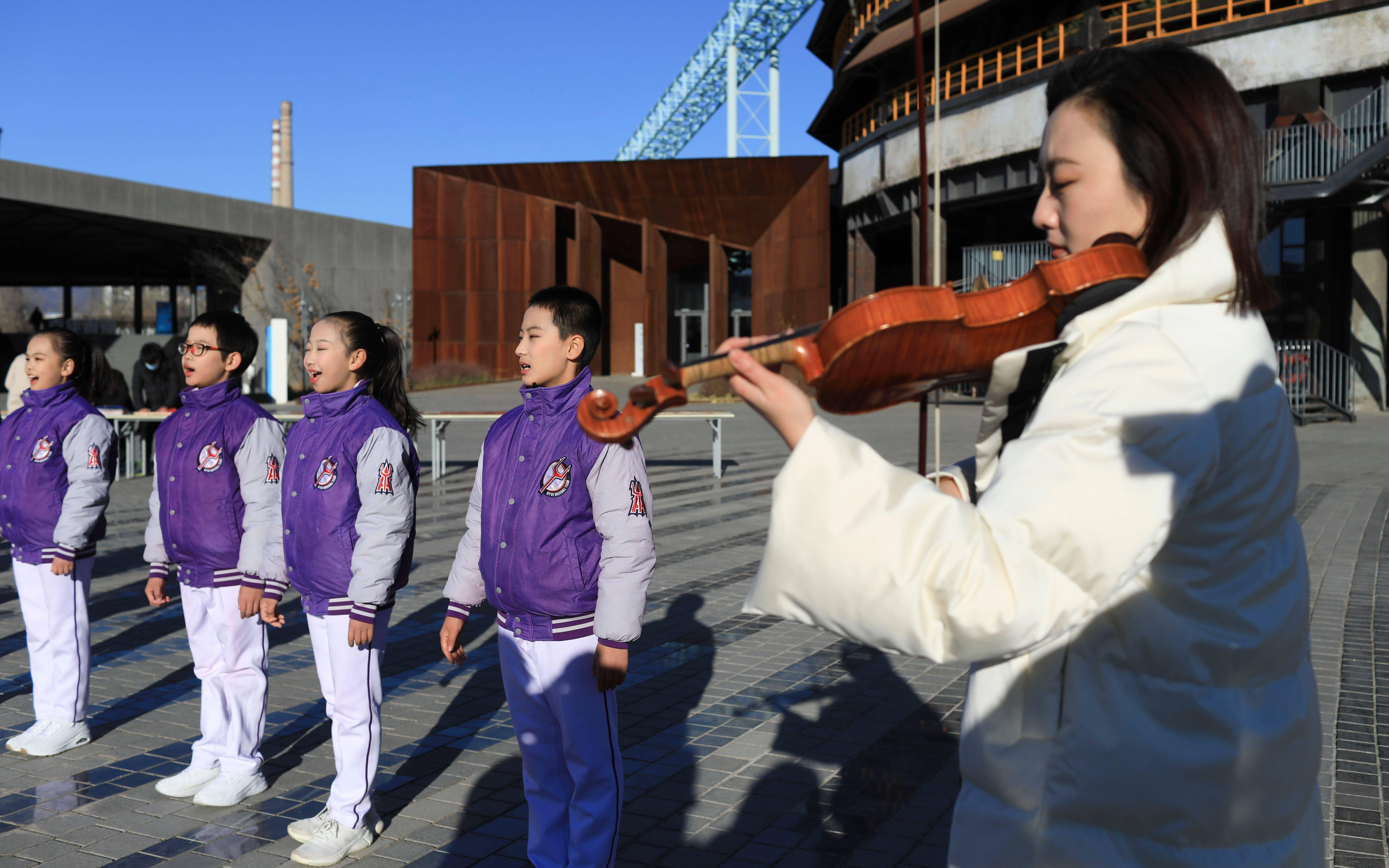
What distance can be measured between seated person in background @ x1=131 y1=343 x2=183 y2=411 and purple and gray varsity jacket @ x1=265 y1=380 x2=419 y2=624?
1114cm

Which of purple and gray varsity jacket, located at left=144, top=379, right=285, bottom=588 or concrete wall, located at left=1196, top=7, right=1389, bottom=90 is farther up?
concrete wall, located at left=1196, top=7, right=1389, bottom=90

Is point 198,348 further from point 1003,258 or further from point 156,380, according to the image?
point 1003,258

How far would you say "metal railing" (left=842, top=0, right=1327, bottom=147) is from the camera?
23.3 metres

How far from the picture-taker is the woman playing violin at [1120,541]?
1.16 metres

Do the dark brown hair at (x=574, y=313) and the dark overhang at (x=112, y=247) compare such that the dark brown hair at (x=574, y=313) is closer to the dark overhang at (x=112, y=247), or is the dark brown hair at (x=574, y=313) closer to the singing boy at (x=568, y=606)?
the singing boy at (x=568, y=606)

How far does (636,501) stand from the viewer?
3252mm

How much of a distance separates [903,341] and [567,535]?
2.03 metres

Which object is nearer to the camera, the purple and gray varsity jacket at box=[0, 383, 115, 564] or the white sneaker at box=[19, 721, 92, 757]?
the white sneaker at box=[19, 721, 92, 757]

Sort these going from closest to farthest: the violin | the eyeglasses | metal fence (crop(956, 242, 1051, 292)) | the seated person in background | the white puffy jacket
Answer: the white puffy jacket → the violin → the eyeglasses → the seated person in background → metal fence (crop(956, 242, 1051, 292))

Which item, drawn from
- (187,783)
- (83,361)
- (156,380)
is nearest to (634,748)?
(187,783)

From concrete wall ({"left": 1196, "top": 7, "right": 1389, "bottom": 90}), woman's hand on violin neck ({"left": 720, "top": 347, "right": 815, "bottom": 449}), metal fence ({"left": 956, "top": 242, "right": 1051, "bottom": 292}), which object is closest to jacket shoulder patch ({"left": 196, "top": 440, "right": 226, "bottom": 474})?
woman's hand on violin neck ({"left": 720, "top": 347, "right": 815, "bottom": 449})

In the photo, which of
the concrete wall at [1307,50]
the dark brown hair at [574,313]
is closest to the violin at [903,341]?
the dark brown hair at [574,313]

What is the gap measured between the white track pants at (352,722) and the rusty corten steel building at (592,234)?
3055 centimetres

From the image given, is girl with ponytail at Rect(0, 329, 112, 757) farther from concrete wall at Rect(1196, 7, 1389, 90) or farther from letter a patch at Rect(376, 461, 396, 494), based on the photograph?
concrete wall at Rect(1196, 7, 1389, 90)
